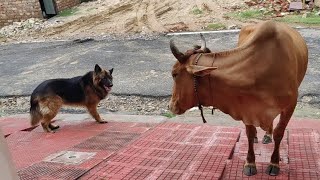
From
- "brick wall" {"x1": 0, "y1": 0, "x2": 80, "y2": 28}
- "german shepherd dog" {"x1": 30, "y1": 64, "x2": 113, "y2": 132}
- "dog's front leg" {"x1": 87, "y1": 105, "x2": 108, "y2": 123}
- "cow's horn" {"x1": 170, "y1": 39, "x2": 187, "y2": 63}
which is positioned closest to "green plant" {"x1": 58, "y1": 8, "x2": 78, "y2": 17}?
"brick wall" {"x1": 0, "y1": 0, "x2": 80, "y2": 28}

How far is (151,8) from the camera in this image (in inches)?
618

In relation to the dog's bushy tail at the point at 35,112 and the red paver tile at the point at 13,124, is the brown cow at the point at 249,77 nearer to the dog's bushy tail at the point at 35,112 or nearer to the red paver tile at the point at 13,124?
the dog's bushy tail at the point at 35,112

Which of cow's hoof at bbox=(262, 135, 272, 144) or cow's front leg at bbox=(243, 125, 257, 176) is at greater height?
cow's front leg at bbox=(243, 125, 257, 176)

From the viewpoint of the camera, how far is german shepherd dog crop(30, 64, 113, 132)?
613 centimetres

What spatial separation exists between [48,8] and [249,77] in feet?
49.1

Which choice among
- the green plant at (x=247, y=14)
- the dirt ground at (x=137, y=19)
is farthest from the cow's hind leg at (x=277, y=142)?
the green plant at (x=247, y=14)

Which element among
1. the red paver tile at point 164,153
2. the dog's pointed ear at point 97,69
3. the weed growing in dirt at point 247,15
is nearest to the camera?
the red paver tile at point 164,153

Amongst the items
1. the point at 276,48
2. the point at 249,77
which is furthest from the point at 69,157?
the point at 276,48

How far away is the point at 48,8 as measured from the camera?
1684cm

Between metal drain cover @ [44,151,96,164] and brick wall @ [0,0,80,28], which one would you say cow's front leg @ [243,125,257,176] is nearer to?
metal drain cover @ [44,151,96,164]

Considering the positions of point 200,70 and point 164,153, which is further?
point 164,153

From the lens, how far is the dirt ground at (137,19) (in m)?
13.3

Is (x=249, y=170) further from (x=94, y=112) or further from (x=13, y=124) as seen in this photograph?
(x=13, y=124)

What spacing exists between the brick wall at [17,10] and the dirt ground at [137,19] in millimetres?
862
